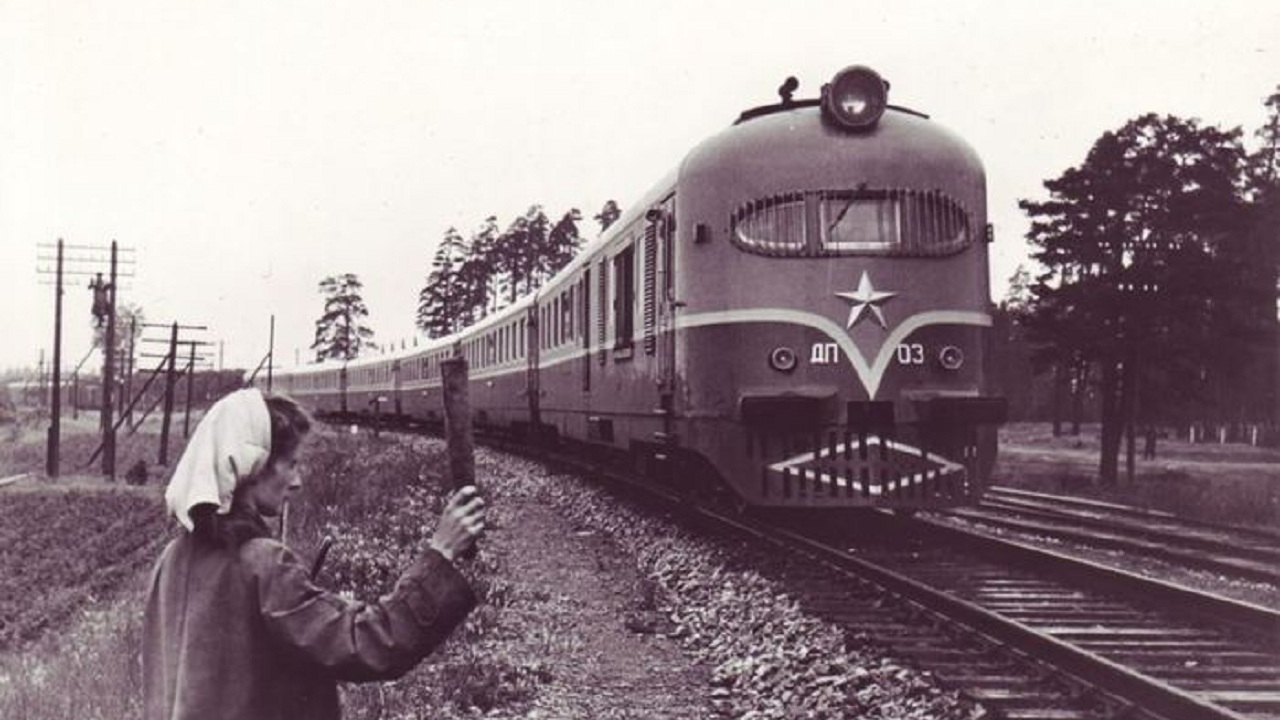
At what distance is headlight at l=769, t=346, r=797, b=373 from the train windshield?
30.8 inches

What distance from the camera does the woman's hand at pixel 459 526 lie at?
271 centimetres

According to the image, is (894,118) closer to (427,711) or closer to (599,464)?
(427,711)

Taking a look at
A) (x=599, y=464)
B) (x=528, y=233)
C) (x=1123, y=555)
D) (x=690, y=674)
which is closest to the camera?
(x=690, y=674)

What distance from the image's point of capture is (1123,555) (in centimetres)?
1220

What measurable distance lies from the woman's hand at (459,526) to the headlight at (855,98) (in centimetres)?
829

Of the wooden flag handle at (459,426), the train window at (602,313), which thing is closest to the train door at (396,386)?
the train window at (602,313)

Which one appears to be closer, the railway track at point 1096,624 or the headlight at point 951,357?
the railway track at point 1096,624

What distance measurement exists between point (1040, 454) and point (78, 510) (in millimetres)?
27156

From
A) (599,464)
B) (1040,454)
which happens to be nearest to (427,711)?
(599,464)

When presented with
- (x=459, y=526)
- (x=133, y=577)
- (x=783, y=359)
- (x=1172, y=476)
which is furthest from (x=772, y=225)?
(x=1172, y=476)

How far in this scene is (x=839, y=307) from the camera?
10156 millimetres

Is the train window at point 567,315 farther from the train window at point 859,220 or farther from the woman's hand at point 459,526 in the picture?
the woman's hand at point 459,526

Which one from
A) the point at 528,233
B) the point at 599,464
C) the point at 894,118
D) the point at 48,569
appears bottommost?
the point at 48,569

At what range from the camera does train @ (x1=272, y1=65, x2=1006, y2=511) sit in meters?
9.84
